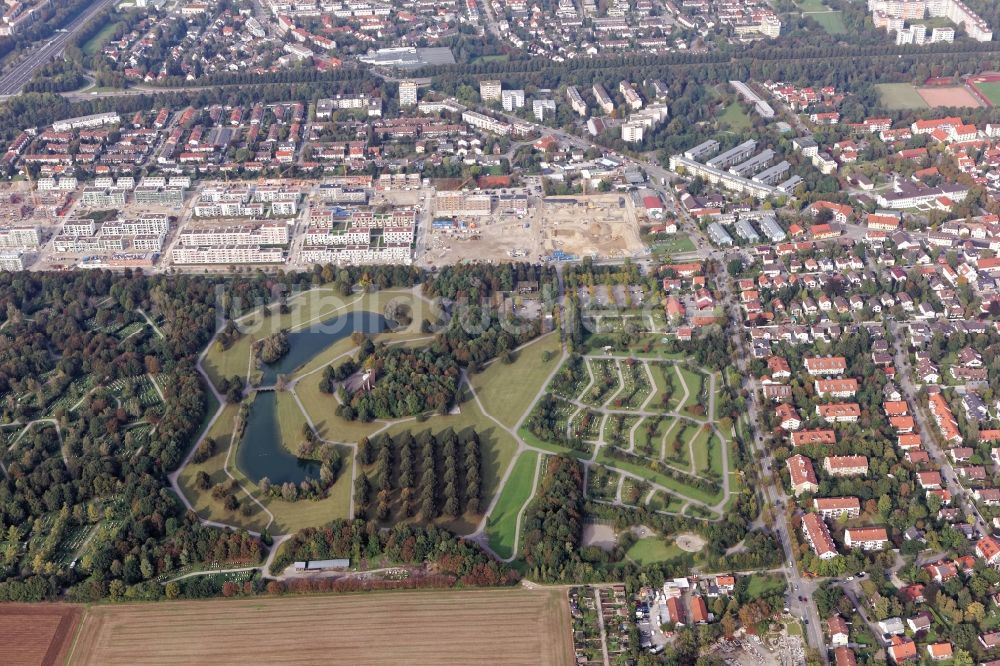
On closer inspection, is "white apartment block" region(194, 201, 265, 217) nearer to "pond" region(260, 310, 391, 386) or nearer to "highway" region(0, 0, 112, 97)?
"pond" region(260, 310, 391, 386)

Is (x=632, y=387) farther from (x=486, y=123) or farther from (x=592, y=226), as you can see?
(x=486, y=123)

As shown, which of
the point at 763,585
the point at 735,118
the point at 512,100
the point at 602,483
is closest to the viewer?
the point at 763,585

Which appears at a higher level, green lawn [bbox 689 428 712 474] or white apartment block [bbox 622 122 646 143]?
green lawn [bbox 689 428 712 474]

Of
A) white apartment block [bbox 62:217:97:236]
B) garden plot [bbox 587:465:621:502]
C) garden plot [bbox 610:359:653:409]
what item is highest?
garden plot [bbox 587:465:621:502]

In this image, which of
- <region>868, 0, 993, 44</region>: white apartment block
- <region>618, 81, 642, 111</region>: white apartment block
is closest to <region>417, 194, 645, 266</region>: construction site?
<region>618, 81, 642, 111</region>: white apartment block

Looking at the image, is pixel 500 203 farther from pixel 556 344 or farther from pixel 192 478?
pixel 192 478

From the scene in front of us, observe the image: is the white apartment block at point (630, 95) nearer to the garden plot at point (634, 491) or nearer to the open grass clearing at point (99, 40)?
the garden plot at point (634, 491)

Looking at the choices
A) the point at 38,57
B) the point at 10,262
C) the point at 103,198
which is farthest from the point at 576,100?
the point at 38,57
